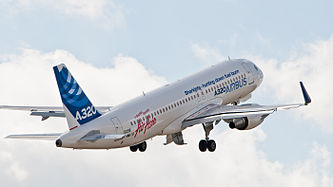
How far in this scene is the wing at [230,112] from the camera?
60875 millimetres

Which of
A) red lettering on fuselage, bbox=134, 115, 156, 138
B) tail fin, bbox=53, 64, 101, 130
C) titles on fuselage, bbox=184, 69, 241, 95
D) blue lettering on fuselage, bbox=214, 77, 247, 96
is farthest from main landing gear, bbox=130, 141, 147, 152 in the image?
tail fin, bbox=53, 64, 101, 130

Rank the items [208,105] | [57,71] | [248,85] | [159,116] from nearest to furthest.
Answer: [57,71], [159,116], [208,105], [248,85]

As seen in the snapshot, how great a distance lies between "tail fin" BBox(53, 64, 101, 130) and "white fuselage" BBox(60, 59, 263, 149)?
0.53m

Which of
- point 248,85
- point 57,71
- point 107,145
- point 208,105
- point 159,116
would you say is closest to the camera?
point 57,71

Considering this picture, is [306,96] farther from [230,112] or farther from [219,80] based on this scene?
[219,80]

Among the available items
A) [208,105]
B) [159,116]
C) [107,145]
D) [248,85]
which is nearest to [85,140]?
[107,145]

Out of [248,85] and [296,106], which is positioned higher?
[248,85]

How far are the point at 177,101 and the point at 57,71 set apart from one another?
1357 centimetres

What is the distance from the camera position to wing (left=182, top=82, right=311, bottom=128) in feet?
200

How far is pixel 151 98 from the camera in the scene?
6044 centimetres

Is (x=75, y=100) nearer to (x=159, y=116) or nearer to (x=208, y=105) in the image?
(x=159, y=116)

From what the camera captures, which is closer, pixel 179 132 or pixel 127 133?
pixel 127 133

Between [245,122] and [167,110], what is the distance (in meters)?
6.28

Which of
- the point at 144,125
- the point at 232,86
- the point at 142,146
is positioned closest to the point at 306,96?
the point at 232,86
